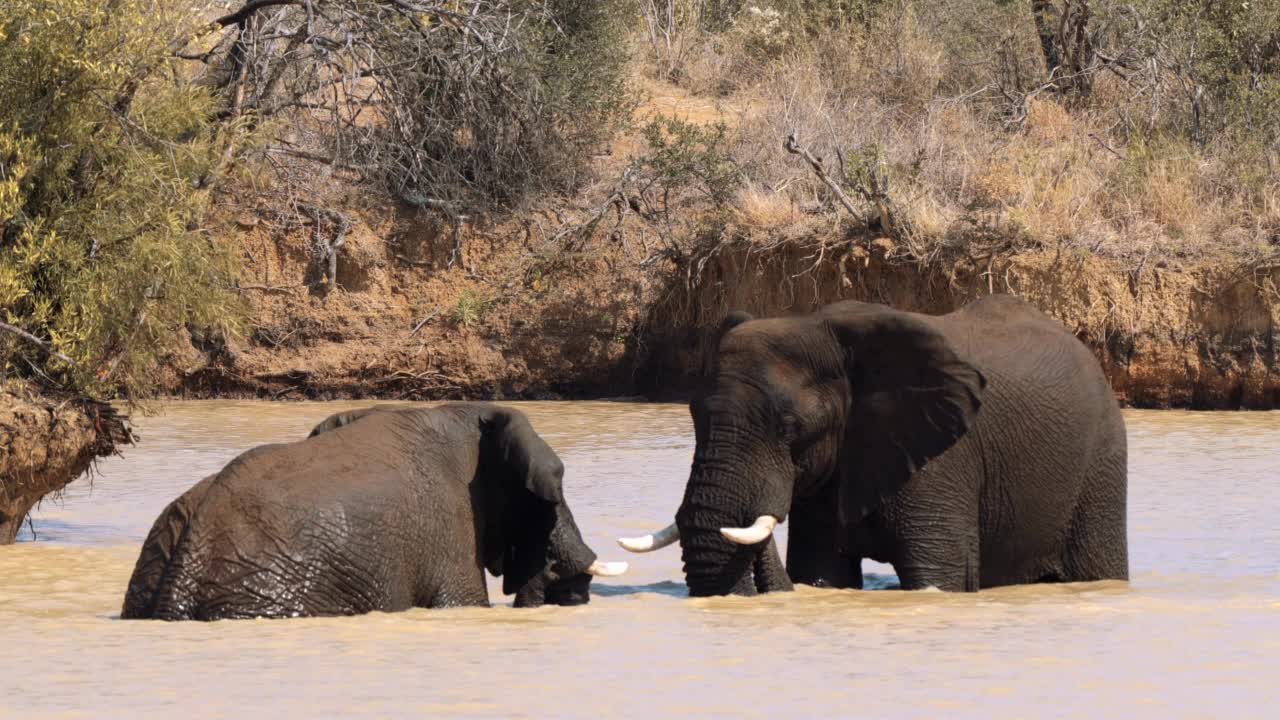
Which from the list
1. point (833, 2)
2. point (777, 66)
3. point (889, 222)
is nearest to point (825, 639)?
point (889, 222)

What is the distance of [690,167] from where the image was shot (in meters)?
23.6

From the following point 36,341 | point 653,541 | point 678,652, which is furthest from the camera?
point 36,341

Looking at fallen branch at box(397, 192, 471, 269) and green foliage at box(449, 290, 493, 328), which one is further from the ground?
fallen branch at box(397, 192, 471, 269)

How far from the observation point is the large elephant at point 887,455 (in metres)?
8.81

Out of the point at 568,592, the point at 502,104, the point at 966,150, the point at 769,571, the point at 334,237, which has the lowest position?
the point at 568,592

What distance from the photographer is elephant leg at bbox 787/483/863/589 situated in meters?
9.38

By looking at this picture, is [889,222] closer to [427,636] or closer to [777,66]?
[777,66]

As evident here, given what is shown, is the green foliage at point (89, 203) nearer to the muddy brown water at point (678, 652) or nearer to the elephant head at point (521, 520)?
A: the muddy brown water at point (678, 652)

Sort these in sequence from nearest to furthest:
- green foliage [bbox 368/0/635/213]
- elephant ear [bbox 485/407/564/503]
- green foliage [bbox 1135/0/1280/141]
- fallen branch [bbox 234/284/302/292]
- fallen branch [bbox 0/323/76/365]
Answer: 1. elephant ear [bbox 485/407/564/503]
2. fallen branch [bbox 0/323/76/365]
3. green foliage [bbox 368/0/635/213]
4. fallen branch [bbox 234/284/302/292]
5. green foliage [bbox 1135/0/1280/141]

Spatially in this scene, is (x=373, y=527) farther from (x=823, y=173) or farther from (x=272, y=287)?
(x=272, y=287)

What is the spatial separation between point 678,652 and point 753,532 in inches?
51.6

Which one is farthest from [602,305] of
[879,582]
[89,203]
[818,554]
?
[818,554]

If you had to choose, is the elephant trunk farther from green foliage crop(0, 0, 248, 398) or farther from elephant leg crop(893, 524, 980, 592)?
green foliage crop(0, 0, 248, 398)

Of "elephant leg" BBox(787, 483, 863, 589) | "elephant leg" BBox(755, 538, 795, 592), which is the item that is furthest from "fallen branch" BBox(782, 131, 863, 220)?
"elephant leg" BBox(755, 538, 795, 592)
